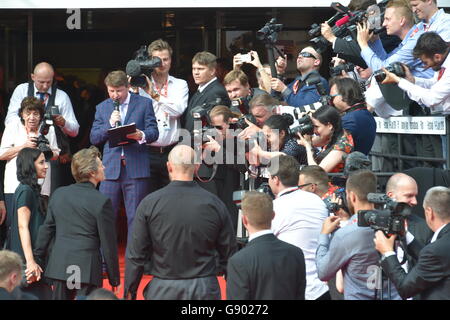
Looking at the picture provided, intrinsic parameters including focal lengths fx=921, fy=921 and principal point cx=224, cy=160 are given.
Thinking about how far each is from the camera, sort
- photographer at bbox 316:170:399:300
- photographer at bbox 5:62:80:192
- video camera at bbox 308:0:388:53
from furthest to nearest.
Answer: photographer at bbox 5:62:80:192
video camera at bbox 308:0:388:53
photographer at bbox 316:170:399:300

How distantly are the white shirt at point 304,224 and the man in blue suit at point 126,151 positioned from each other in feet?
8.15

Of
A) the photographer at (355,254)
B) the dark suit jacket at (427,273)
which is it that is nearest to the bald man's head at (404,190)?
the photographer at (355,254)

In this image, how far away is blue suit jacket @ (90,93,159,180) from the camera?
7781 millimetres

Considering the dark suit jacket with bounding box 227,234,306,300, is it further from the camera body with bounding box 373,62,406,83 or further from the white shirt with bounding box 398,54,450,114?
the camera body with bounding box 373,62,406,83

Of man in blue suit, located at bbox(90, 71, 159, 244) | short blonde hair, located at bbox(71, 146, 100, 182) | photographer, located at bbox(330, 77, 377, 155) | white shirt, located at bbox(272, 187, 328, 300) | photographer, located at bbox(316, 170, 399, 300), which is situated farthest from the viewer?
man in blue suit, located at bbox(90, 71, 159, 244)

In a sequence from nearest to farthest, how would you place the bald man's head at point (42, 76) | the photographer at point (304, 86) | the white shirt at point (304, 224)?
the white shirt at point (304, 224) → the photographer at point (304, 86) → the bald man's head at point (42, 76)

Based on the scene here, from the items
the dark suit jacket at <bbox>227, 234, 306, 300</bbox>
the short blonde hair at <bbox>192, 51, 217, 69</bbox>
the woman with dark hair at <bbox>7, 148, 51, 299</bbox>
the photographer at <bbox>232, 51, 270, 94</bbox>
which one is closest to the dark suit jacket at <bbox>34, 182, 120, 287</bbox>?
the woman with dark hair at <bbox>7, 148, 51, 299</bbox>

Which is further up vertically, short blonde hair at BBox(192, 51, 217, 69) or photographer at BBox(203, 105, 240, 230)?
short blonde hair at BBox(192, 51, 217, 69)

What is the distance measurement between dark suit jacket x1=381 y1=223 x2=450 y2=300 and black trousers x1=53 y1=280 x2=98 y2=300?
205 centimetres

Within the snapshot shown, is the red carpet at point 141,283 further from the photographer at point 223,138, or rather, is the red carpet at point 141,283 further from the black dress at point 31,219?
the photographer at point 223,138

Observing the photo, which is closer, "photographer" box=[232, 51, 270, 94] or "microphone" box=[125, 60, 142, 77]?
"microphone" box=[125, 60, 142, 77]

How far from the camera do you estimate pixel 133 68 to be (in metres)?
7.66

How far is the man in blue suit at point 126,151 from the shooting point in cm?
777
